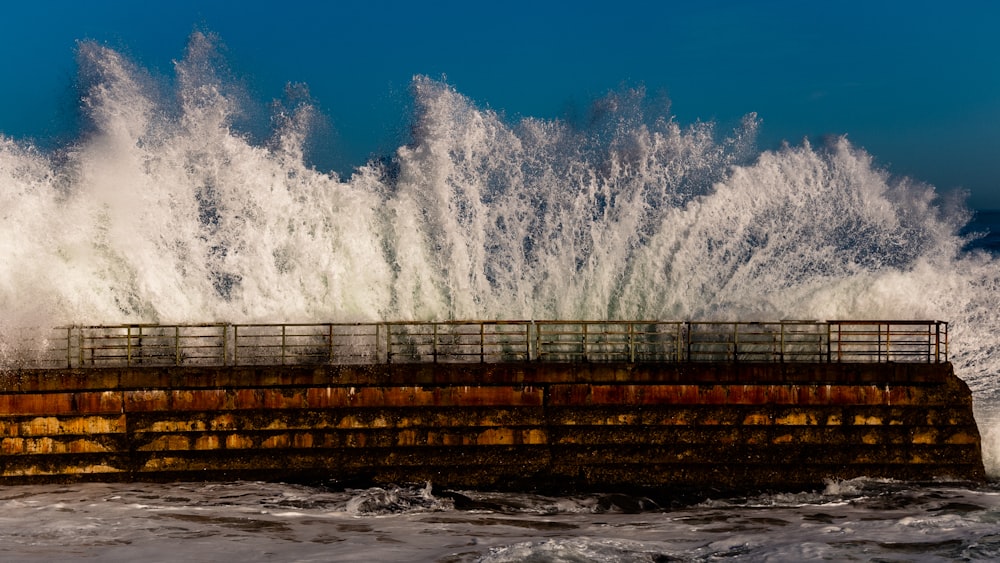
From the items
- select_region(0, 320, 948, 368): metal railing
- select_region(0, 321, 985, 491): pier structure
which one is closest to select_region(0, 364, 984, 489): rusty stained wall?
select_region(0, 321, 985, 491): pier structure

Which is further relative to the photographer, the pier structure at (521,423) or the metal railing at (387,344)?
the metal railing at (387,344)

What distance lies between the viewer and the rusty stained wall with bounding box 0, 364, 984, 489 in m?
15.5

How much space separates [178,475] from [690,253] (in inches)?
439

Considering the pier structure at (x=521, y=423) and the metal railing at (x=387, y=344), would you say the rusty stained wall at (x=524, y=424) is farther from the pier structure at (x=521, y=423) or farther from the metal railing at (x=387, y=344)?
the metal railing at (x=387, y=344)

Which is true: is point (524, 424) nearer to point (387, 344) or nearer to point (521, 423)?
point (521, 423)

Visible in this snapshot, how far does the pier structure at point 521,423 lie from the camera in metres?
15.5

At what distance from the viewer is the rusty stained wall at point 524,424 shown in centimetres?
1553

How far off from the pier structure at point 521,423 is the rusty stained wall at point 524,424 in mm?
21

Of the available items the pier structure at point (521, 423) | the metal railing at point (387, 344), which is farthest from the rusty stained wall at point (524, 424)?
the metal railing at point (387, 344)

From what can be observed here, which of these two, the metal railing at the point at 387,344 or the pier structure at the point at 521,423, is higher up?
the metal railing at the point at 387,344

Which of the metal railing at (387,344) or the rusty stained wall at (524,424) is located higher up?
the metal railing at (387,344)

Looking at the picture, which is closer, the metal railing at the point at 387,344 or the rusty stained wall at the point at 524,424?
the rusty stained wall at the point at 524,424

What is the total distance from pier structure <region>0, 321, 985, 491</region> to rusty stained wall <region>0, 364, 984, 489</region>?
21mm

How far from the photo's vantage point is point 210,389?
15.6 m
